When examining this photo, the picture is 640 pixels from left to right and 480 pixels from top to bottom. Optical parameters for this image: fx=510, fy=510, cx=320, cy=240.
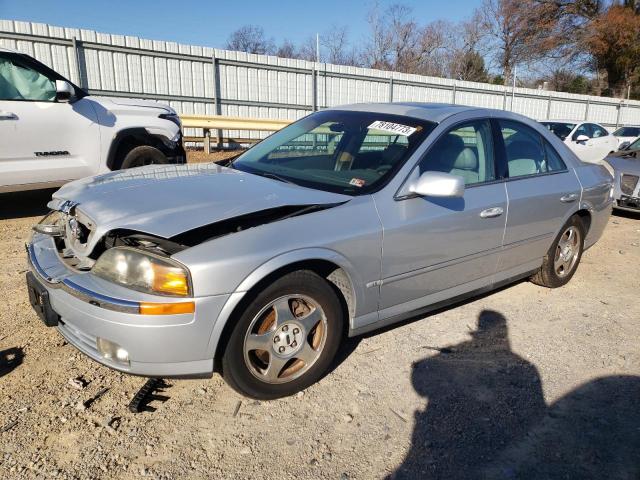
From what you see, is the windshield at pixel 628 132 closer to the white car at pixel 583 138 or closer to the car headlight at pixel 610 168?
the white car at pixel 583 138

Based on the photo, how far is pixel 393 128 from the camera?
356cm

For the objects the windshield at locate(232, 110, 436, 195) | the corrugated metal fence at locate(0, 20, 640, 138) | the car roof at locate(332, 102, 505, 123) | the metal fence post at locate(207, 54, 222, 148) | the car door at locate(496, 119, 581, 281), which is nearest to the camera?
the windshield at locate(232, 110, 436, 195)

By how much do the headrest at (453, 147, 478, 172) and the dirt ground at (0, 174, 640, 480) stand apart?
3.85ft

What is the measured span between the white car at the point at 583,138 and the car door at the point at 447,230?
11637mm

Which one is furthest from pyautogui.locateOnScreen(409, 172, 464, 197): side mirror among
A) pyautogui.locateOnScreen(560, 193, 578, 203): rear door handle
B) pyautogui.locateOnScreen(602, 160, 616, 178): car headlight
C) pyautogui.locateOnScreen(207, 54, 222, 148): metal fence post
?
pyautogui.locateOnScreen(207, 54, 222, 148): metal fence post

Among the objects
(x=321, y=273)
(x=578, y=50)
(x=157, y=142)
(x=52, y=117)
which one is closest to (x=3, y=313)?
(x=321, y=273)

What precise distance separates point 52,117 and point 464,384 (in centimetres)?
536

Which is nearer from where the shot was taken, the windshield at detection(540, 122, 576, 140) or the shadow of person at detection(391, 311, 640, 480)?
the shadow of person at detection(391, 311, 640, 480)

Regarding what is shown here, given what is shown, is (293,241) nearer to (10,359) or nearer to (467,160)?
(467,160)

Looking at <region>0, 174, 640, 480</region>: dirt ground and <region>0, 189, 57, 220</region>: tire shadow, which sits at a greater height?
<region>0, 189, 57, 220</region>: tire shadow

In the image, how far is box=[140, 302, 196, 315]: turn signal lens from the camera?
2301 mm

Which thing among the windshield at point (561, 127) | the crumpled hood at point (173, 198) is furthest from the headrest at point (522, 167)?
the windshield at point (561, 127)

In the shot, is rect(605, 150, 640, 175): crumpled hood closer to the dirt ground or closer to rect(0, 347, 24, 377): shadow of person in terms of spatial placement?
the dirt ground

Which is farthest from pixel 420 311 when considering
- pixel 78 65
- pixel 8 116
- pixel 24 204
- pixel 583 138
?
pixel 583 138
